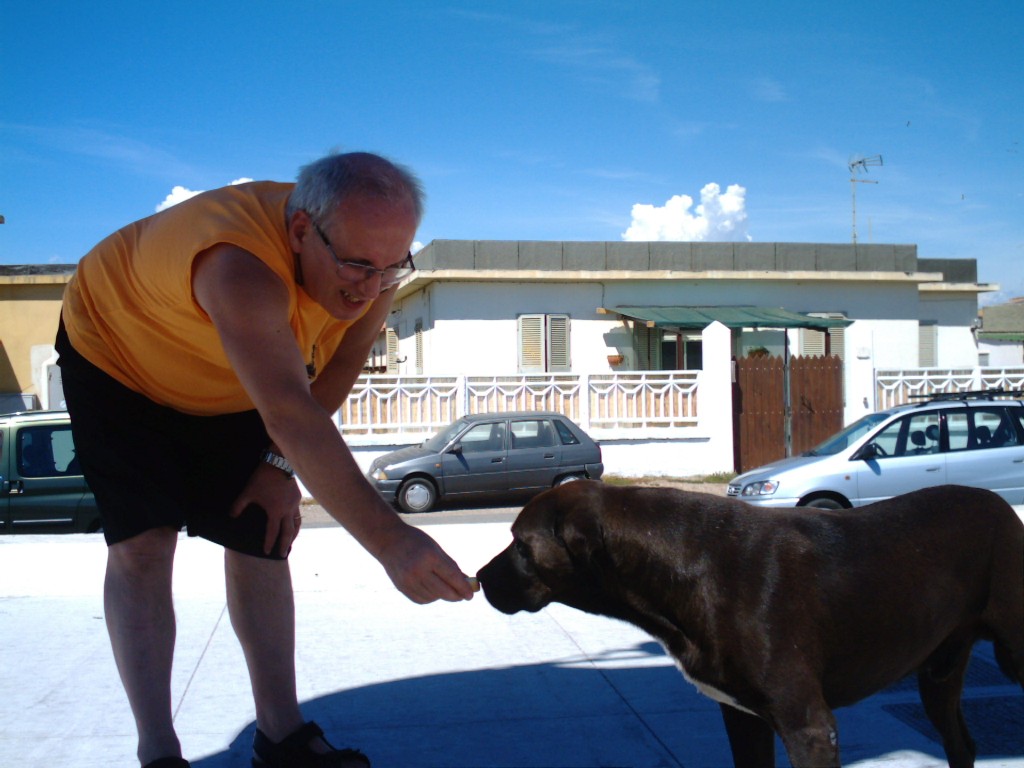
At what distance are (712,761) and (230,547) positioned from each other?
171cm

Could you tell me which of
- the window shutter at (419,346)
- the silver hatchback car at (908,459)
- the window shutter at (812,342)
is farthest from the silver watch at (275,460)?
the window shutter at (812,342)

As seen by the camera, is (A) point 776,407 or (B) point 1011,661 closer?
(B) point 1011,661

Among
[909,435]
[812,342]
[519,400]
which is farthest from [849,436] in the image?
[812,342]

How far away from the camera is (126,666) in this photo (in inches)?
95.0

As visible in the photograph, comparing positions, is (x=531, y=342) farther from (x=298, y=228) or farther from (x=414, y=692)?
(x=298, y=228)

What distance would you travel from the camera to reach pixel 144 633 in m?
2.43

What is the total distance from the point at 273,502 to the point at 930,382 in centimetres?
1746

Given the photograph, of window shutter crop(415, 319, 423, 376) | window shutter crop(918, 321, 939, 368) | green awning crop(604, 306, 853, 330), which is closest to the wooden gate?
green awning crop(604, 306, 853, 330)

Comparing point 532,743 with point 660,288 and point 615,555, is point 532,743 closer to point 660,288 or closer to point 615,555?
point 615,555

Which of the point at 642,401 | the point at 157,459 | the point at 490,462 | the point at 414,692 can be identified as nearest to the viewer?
the point at 157,459

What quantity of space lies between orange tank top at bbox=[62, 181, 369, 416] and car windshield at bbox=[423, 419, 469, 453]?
11.9 m

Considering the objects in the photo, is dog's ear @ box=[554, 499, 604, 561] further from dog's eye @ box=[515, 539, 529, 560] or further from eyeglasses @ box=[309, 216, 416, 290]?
eyeglasses @ box=[309, 216, 416, 290]

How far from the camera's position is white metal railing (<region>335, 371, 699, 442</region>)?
1659 centimetres

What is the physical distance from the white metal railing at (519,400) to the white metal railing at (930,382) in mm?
3730
